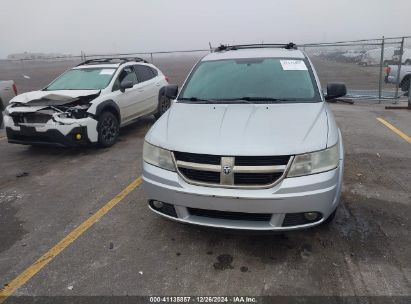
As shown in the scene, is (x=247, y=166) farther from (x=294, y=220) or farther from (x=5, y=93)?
(x=5, y=93)

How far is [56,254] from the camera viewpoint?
11.7 ft

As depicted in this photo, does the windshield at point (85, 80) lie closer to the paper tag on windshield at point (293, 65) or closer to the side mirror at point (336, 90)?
the paper tag on windshield at point (293, 65)

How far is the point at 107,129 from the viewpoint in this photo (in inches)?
279

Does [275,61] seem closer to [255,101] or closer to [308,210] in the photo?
[255,101]

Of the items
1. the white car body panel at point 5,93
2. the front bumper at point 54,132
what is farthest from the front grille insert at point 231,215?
the white car body panel at point 5,93

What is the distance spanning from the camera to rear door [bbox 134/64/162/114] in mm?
8414

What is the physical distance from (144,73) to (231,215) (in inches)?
244

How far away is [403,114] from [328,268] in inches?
324

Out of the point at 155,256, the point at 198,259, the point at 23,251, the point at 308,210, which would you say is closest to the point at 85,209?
the point at 23,251

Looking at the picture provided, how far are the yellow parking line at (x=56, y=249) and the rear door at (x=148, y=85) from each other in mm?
3863

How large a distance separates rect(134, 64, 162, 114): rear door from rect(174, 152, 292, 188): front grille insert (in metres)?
5.56

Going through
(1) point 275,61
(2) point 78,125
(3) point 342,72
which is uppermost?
(1) point 275,61

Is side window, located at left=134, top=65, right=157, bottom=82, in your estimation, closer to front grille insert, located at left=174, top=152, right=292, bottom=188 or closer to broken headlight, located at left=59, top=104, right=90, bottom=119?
broken headlight, located at left=59, top=104, right=90, bottom=119

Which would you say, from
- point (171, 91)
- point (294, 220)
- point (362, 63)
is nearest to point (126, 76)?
point (171, 91)
